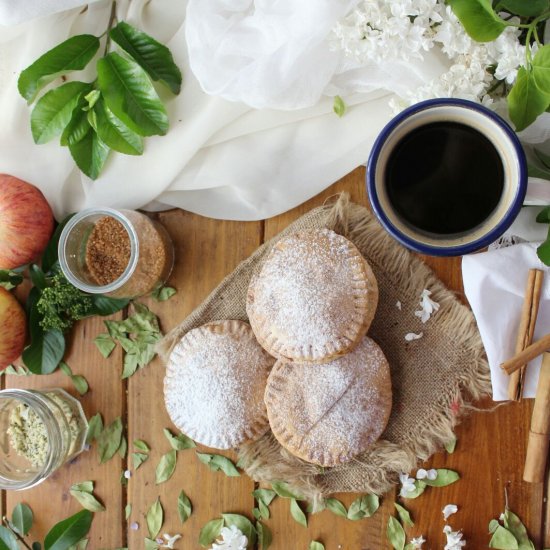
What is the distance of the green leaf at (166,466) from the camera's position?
1.10 m

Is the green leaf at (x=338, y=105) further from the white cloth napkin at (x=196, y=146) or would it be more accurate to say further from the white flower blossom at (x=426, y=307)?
the white flower blossom at (x=426, y=307)

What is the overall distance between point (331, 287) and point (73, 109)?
50 centimetres

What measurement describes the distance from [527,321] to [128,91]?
709mm

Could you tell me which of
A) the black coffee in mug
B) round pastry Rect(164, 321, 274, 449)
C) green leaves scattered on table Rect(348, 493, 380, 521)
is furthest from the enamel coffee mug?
green leaves scattered on table Rect(348, 493, 380, 521)

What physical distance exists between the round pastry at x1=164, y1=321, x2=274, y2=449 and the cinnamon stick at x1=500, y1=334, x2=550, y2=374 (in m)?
0.37

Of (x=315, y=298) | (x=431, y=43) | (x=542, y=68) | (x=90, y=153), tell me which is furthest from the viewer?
(x=90, y=153)

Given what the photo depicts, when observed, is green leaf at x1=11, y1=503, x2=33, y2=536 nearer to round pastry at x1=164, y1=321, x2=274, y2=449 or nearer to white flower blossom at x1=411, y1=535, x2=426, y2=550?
round pastry at x1=164, y1=321, x2=274, y2=449

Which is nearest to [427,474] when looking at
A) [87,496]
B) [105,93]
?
[87,496]

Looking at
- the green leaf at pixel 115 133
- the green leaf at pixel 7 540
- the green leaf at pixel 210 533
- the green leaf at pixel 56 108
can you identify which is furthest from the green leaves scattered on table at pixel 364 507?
the green leaf at pixel 56 108

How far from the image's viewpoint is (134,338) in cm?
111

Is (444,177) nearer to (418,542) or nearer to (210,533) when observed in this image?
(418,542)

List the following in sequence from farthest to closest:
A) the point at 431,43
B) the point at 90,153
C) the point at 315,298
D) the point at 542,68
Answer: the point at 90,153 < the point at 315,298 < the point at 431,43 < the point at 542,68

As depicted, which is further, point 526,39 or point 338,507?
point 338,507

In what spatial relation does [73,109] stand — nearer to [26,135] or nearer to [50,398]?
[26,135]
